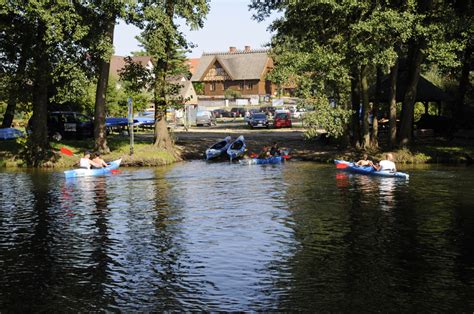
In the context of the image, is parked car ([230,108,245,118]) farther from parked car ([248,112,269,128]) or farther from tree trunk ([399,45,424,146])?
tree trunk ([399,45,424,146])

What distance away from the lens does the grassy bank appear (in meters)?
41.2

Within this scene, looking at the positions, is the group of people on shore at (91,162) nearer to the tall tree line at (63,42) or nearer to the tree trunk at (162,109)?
the tall tree line at (63,42)

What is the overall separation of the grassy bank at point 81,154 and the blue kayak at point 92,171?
2.76m

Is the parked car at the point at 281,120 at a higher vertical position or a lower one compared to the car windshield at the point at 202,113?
lower

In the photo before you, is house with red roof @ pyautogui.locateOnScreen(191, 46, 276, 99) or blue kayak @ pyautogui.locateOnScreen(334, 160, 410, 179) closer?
blue kayak @ pyautogui.locateOnScreen(334, 160, 410, 179)

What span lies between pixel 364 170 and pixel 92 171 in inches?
604

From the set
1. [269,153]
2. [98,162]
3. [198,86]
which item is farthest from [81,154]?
[198,86]

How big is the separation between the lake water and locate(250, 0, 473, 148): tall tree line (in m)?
6.95

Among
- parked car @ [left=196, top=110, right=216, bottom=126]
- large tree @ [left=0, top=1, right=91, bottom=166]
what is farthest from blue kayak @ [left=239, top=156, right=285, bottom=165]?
parked car @ [left=196, top=110, right=216, bottom=126]

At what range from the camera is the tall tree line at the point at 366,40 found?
34875 millimetres

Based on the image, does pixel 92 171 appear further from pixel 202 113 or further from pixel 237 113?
pixel 237 113

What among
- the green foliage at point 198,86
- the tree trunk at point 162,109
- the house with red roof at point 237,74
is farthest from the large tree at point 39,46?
the green foliage at point 198,86

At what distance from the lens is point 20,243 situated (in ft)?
67.5

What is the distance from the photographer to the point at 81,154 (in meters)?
42.5
